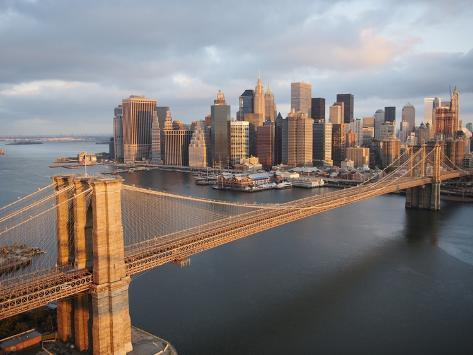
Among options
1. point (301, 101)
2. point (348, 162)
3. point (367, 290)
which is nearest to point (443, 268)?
point (367, 290)

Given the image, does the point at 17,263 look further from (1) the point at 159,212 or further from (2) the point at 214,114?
(2) the point at 214,114

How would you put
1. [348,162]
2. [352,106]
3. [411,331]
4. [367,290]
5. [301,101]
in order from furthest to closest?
[352,106], [301,101], [348,162], [367,290], [411,331]

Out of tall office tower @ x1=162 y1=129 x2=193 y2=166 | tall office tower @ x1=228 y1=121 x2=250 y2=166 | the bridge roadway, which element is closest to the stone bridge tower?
the bridge roadway

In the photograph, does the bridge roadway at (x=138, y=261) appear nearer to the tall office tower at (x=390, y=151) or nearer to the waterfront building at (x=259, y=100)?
the tall office tower at (x=390, y=151)

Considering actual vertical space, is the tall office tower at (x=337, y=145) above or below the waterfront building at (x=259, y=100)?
below

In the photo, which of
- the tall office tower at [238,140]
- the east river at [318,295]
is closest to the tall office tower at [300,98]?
the tall office tower at [238,140]

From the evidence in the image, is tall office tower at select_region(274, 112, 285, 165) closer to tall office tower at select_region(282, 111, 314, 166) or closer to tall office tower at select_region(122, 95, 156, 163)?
tall office tower at select_region(282, 111, 314, 166)

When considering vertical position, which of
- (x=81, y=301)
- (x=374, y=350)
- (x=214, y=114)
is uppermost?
(x=214, y=114)
